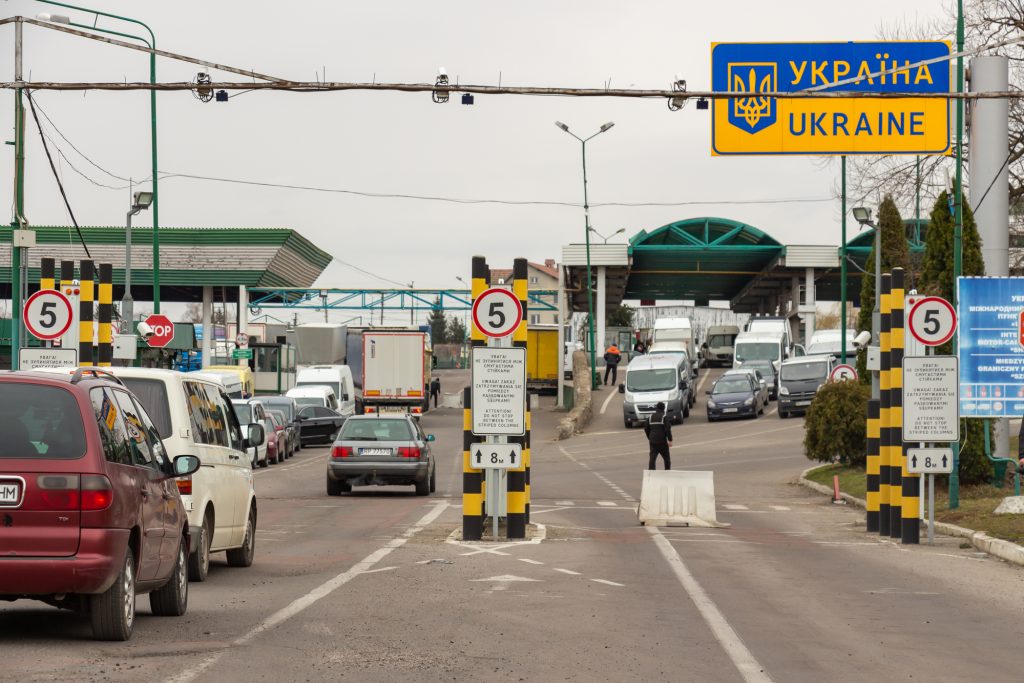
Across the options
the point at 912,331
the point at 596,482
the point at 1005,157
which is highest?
the point at 1005,157

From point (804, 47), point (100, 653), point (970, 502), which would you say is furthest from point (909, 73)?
point (100, 653)

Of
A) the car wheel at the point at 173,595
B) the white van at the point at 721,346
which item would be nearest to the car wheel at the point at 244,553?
the car wheel at the point at 173,595

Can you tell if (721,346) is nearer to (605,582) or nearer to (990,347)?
(990,347)

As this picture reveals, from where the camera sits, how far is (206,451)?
1390cm

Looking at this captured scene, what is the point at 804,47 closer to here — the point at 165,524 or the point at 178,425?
the point at 178,425

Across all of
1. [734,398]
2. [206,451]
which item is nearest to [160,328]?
[206,451]

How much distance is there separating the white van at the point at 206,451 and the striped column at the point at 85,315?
9.18 m

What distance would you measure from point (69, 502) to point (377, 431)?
20163 millimetres

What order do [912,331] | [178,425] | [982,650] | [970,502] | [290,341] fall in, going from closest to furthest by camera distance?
[982,650]
[178,425]
[912,331]
[970,502]
[290,341]

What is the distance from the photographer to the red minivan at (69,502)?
905cm

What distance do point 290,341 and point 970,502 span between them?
64344 millimetres

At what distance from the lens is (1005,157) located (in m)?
27.1

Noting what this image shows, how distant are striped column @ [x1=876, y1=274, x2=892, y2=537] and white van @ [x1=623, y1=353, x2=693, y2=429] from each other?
110ft

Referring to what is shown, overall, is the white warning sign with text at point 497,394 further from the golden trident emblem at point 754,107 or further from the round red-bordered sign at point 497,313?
the golden trident emblem at point 754,107
